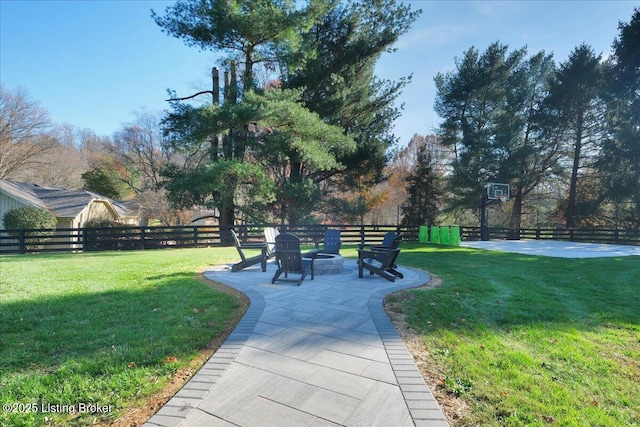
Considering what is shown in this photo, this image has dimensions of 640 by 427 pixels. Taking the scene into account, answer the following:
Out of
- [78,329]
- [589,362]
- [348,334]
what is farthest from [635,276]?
[78,329]

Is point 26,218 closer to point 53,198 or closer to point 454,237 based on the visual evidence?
point 53,198

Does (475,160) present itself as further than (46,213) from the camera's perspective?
Yes

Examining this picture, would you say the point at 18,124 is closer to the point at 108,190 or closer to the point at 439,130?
the point at 108,190

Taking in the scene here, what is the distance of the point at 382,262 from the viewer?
22.1ft

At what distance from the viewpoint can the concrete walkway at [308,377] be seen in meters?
2.03

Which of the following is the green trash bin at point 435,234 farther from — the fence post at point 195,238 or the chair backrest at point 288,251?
the chair backrest at point 288,251

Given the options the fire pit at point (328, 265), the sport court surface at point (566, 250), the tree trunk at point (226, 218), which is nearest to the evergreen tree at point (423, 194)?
the sport court surface at point (566, 250)

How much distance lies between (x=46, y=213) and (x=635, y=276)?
70.0 feet

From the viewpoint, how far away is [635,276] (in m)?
7.31

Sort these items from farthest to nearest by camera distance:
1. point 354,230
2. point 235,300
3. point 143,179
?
point 143,179, point 354,230, point 235,300

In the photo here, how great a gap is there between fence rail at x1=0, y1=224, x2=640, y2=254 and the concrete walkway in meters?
7.84

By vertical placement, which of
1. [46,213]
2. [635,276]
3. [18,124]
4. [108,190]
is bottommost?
[635,276]

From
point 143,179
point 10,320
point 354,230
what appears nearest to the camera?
point 10,320

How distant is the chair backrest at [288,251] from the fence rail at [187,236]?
5434 mm
